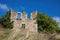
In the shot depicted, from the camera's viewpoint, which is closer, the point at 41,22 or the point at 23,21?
the point at 23,21

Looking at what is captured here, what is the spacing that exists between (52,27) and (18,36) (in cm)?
4060

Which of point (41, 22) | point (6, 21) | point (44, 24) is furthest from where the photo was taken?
point (41, 22)

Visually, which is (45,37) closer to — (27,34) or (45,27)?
(27,34)

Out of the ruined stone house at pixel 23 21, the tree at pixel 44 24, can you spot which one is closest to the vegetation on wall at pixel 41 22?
the tree at pixel 44 24

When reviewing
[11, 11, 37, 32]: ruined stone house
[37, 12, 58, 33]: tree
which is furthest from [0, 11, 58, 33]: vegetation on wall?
[11, 11, 37, 32]: ruined stone house

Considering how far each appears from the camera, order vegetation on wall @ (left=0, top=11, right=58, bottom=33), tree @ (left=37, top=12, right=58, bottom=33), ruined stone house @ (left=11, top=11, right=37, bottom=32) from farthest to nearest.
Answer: tree @ (left=37, top=12, right=58, bottom=33) < vegetation on wall @ (left=0, top=11, right=58, bottom=33) < ruined stone house @ (left=11, top=11, right=37, bottom=32)

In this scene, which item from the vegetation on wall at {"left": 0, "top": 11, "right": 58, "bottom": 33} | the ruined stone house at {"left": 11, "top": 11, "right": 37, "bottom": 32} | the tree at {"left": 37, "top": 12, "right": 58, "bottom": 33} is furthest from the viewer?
the tree at {"left": 37, "top": 12, "right": 58, "bottom": 33}

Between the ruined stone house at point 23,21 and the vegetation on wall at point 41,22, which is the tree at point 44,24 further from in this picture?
the ruined stone house at point 23,21

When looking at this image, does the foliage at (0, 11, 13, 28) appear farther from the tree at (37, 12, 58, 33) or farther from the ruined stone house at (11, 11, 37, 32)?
the tree at (37, 12, 58, 33)

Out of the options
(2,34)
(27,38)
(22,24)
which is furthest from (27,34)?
(22,24)

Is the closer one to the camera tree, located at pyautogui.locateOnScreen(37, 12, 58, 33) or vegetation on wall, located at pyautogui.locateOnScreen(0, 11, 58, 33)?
vegetation on wall, located at pyautogui.locateOnScreen(0, 11, 58, 33)

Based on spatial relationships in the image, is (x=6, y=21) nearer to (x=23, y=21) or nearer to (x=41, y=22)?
(x=23, y=21)

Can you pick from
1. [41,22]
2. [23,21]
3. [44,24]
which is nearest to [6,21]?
A: [23,21]

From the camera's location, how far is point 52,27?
168ft
